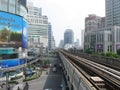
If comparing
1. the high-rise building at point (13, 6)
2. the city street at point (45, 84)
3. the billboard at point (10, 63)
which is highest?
the high-rise building at point (13, 6)

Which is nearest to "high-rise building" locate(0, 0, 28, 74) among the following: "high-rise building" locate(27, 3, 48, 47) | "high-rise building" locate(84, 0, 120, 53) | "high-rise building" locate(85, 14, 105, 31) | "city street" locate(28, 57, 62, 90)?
"city street" locate(28, 57, 62, 90)

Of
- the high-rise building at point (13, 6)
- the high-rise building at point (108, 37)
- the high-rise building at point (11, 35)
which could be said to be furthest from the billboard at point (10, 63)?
the high-rise building at point (108, 37)

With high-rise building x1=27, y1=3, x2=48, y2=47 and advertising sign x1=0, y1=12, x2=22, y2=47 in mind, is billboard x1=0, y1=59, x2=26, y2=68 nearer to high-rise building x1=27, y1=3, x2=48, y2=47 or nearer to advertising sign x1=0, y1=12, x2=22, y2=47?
advertising sign x1=0, y1=12, x2=22, y2=47

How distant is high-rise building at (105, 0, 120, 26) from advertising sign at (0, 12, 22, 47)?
107 m

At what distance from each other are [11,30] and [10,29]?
462 mm

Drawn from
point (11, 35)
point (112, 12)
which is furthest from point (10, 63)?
point (112, 12)

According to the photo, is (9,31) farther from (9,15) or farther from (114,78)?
(114,78)

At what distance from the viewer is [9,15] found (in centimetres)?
5219

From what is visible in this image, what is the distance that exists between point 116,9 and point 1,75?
120093 mm

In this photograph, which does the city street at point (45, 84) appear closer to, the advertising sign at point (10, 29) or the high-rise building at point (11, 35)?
the high-rise building at point (11, 35)

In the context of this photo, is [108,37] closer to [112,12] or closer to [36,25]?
[112,12]

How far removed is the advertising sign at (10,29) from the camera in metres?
50.3

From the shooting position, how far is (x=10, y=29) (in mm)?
52406

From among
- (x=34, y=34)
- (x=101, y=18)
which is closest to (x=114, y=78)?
(x=34, y=34)
